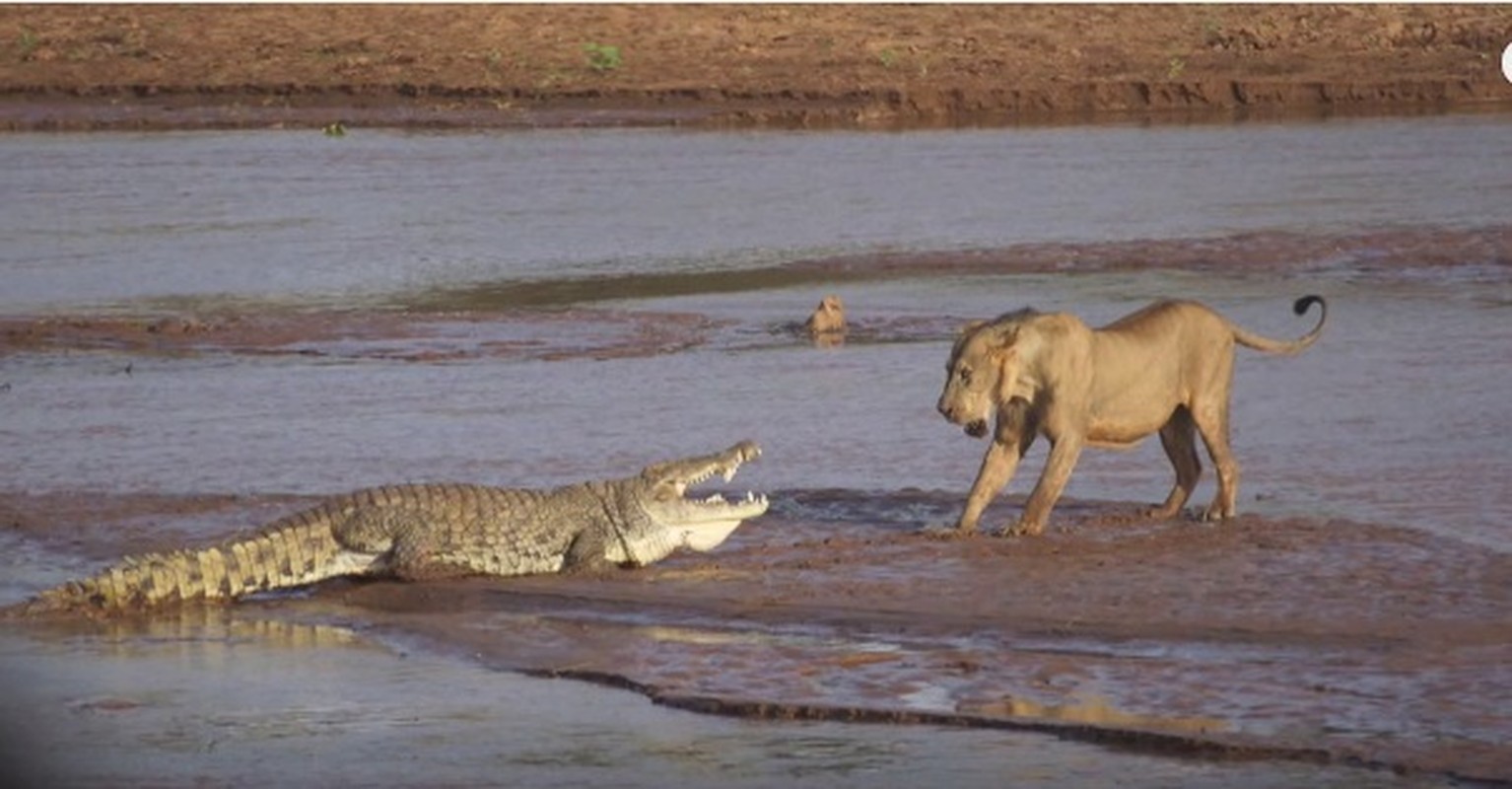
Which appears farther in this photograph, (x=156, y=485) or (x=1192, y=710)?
(x=156, y=485)

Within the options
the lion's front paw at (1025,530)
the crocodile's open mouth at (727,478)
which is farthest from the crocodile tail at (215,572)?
the lion's front paw at (1025,530)

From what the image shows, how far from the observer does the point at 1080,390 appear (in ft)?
39.8

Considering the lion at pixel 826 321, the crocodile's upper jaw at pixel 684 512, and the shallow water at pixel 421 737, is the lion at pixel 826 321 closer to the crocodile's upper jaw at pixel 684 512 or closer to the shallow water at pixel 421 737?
the crocodile's upper jaw at pixel 684 512

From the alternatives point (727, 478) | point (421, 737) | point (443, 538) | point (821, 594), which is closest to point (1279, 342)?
point (727, 478)

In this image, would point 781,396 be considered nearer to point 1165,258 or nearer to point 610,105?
point 1165,258

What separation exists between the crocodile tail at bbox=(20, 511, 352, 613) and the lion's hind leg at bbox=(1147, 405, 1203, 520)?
10.6ft

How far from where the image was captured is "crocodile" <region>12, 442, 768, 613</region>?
1127cm

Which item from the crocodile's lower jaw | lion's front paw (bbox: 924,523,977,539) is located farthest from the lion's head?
the crocodile's lower jaw

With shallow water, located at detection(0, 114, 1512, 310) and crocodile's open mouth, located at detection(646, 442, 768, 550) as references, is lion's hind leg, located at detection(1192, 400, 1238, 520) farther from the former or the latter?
shallow water, located at detection(0, 114, 1512, 310)

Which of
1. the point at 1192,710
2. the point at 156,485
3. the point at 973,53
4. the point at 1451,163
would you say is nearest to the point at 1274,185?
the point at 1451,163

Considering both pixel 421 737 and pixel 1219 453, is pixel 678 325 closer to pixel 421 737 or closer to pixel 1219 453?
pixel 1219 453

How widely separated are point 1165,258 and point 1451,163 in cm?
659

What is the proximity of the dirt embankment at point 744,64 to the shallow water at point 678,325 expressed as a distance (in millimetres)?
2233

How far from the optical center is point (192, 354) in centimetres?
1888
